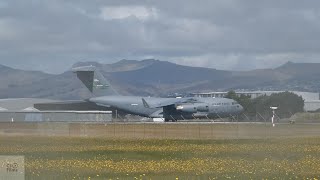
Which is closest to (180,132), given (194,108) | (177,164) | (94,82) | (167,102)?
(194,108)

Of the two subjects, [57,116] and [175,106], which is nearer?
[175,106]

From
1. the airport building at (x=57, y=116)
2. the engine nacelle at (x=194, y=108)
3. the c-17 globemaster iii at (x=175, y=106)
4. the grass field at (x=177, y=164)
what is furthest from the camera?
the airport building at (x=57, y=116)

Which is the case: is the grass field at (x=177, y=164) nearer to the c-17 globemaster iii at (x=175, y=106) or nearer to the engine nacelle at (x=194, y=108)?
the engine nacelle at (x=194, y=108)

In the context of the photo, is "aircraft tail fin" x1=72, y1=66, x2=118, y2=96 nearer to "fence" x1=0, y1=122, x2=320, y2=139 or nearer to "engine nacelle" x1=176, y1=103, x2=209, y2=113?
"engine nacelle" x1=176, y1=103, x2=209, y2=113

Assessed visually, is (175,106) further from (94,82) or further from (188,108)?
(94,82)

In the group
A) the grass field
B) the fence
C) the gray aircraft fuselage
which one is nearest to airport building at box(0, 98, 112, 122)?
the gray aircraft fuselage

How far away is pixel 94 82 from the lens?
138m

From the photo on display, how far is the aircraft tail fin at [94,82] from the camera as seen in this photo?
451 ft

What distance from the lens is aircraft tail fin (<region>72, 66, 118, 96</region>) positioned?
13738cm

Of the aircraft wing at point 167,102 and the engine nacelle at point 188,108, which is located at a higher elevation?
the aircraft wing at point 167,102

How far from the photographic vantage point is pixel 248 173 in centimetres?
2423

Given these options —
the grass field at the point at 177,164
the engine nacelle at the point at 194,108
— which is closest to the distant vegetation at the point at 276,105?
the engine nacelle at the point at 194,108

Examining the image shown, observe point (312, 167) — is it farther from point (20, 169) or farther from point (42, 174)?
point (20, 169)

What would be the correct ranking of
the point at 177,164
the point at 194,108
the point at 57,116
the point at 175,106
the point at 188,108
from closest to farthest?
the point at 177,164 → the point at 194,108 → the point at 188,108 → the point at 175,106 → the point at 57,116
